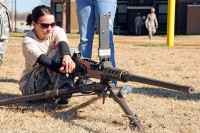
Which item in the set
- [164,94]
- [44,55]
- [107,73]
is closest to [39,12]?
[44,55]

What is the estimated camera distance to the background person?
12.4 feet

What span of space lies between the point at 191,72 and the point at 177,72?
0.72 feet

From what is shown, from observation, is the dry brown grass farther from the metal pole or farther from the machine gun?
the metal pole

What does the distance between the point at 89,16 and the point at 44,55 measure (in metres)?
1.27

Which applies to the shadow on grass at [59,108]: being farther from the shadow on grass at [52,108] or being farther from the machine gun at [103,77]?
the machine gun at [103,77]

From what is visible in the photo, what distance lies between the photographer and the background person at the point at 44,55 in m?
3.78

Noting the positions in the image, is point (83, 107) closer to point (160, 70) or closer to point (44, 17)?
point (44, 17)

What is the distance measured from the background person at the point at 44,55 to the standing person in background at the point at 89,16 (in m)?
0.82

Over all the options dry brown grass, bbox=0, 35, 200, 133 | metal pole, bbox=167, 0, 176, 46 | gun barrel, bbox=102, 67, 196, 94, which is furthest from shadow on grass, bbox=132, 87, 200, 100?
metal pole, bbox=167, 0, 176, 46

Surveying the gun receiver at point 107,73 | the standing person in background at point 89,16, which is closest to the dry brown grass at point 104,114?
the gun receiver at point 107,73

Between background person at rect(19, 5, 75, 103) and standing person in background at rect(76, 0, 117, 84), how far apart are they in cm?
82

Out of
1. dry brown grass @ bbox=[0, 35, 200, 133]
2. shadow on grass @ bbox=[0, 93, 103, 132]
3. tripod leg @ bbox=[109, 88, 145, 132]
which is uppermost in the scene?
tripod leg @ bbox=[109, 88, 145, 132]

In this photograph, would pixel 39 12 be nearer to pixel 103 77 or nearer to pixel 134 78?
pixel 103 77

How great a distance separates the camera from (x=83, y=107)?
12.7ft
